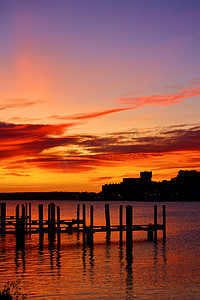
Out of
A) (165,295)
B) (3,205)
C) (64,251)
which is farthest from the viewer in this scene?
(3,205)

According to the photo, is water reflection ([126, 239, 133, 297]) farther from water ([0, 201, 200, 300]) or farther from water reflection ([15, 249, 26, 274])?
water reflection ([15, 249, 26, 274])

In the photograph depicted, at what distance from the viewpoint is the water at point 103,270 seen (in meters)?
25.2

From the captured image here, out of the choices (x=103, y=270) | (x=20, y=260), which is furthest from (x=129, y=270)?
(x=20, y=260)

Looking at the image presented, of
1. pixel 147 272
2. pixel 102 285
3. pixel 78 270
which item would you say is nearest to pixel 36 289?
pixel 102 285

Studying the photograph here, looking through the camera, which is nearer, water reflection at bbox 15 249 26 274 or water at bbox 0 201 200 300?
water at bbox 0 201 200 300

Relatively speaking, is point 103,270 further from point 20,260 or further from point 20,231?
point 20,231

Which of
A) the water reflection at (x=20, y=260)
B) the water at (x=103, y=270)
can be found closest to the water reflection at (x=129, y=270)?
the water at (x=103, y=270)

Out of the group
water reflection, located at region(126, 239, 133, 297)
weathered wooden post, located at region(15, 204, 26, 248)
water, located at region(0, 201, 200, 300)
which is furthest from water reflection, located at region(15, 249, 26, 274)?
water reflection, located at region(126, 239, 133, 297)

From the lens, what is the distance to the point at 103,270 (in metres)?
31.9

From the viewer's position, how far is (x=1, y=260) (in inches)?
1439

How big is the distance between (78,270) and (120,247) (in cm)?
1412

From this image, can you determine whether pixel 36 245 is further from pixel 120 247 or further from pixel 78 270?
pixel 78 270

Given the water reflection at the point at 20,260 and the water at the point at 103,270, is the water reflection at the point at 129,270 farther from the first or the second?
the water reflection at the point at 20,260

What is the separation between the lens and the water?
25250mm
